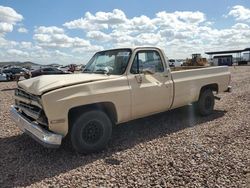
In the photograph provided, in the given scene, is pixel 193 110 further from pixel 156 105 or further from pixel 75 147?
pixel 75 147

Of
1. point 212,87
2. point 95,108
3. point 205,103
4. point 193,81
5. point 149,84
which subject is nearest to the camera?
point 95,108

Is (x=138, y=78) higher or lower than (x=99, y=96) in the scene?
higher

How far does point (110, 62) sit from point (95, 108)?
1329 millimetres

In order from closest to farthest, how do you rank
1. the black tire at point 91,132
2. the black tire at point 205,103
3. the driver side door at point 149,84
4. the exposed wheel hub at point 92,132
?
the black tire at point 91,132 < the exposed wheel hub at point 92,132 < the driver side door at point 149,84 < the black tire at point 205,103

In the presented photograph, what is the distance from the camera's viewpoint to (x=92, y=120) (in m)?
5.38

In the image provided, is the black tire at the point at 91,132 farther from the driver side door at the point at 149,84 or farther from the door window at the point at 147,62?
the door window at the point at 147,62

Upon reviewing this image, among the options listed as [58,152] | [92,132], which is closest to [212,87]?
[92,132]

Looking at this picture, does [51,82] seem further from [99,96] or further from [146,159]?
[146,159]

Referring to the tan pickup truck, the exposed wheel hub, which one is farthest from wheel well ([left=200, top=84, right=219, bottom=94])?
the exposed wheel hub

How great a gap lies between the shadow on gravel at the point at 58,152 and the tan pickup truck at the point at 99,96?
0.33m

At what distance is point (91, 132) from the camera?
5.44 metres

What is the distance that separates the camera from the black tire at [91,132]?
523cm

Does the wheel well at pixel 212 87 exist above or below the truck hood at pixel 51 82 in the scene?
below

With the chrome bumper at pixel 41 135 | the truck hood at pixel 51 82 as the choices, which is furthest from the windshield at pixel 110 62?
the chrome bumper at pixel 41 135
